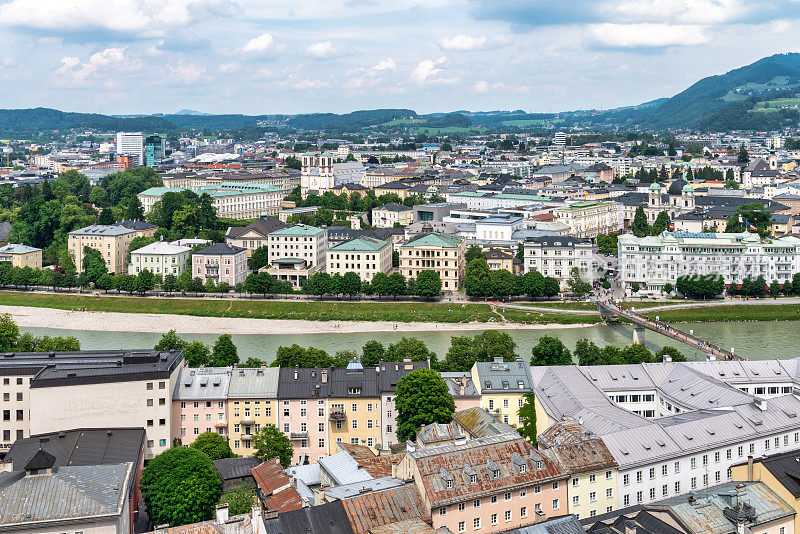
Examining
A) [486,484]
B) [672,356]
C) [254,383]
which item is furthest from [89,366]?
[672,356]

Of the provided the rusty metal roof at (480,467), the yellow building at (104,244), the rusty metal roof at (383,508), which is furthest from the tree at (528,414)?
the yellow building at (104,244)

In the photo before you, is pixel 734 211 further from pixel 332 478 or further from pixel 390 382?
pixel 332 478

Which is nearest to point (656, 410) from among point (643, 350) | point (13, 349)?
point (643, 350)

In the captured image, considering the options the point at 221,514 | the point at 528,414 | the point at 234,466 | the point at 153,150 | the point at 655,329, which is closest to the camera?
the point at 221,514

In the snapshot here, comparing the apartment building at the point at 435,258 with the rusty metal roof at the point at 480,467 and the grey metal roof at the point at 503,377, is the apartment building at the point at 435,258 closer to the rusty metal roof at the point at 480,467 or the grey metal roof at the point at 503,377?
the grey metal roof at the point at 503,377

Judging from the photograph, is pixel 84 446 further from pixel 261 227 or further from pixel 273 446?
pixel 261 227

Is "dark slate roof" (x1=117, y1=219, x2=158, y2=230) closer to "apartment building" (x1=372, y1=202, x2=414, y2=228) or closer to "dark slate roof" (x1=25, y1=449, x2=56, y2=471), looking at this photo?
"apartment building" (x1=372, y1=202, x2=414, y2=228)
